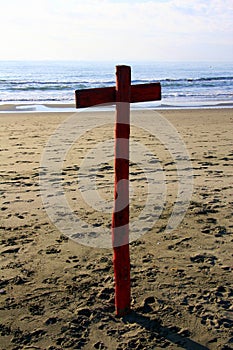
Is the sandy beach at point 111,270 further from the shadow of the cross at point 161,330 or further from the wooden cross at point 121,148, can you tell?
the wooden cross at point 121,148

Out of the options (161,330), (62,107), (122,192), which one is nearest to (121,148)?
(122,192)

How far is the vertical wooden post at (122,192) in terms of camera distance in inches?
123

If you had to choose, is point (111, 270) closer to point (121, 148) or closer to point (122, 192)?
point (122, 192)

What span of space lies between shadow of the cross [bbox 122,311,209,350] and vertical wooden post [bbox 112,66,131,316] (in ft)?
0.27

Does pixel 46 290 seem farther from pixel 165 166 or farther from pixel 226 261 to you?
pixel 165 166

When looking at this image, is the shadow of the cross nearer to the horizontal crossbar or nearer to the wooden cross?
the wooden cross

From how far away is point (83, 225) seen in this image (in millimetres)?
5496

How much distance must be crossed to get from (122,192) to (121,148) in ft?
1.09

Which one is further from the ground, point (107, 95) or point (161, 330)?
point (107, 95)

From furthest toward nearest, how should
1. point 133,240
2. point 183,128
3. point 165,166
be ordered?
point 183,128
point 165,166
point 133,240

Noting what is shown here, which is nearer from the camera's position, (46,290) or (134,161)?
(46,290)

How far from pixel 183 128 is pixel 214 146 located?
11.6ft

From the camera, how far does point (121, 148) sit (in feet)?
10.5

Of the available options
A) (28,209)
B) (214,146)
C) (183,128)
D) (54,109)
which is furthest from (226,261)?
(54,109)
